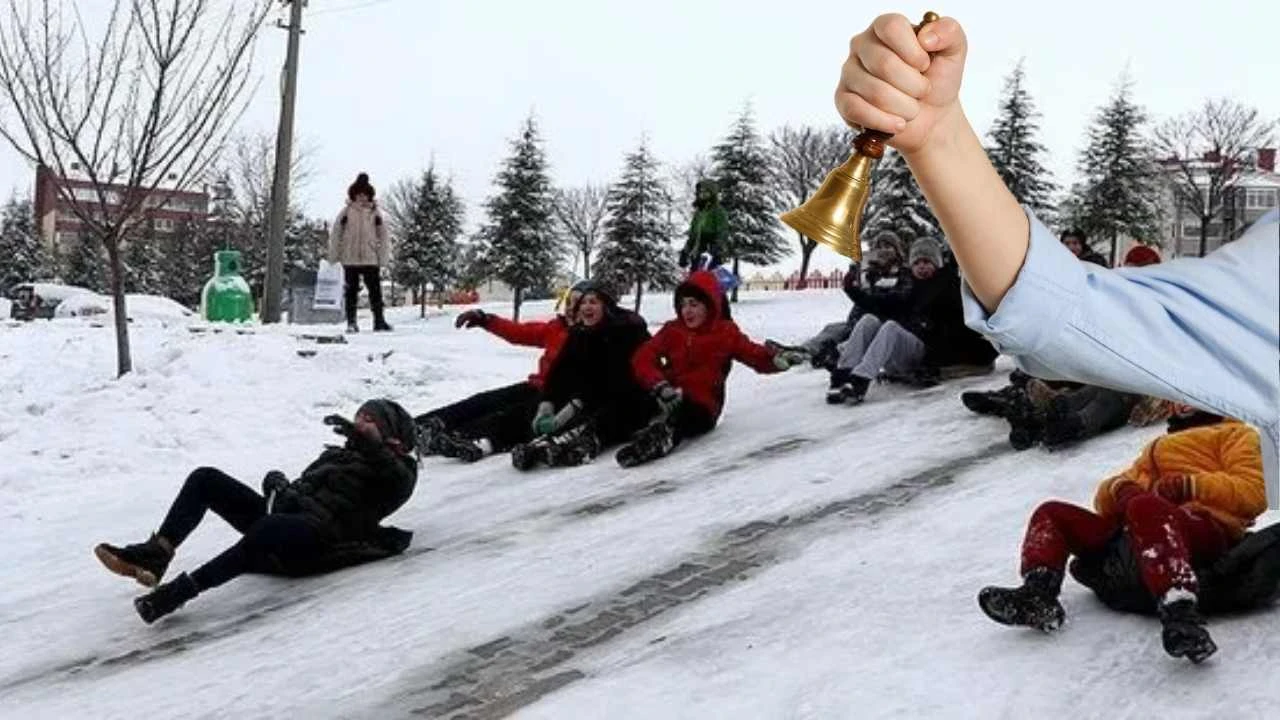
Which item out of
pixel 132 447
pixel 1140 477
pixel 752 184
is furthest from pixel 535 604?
pixel 752 184

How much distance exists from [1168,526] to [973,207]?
3016mm

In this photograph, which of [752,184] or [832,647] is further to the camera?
[752,184]

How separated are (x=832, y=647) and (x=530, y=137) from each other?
2787 cm

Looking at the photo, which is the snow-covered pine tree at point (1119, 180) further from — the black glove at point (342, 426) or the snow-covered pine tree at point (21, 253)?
the snow-covered pine tree at point (21, 253)

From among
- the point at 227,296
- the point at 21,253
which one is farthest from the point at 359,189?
the point at 21,253

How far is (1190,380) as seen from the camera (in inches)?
52.3

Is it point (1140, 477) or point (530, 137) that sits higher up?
point (530, 137)

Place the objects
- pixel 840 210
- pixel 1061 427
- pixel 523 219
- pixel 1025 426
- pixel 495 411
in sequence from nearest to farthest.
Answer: pixel 840 210 → pixel 1061 427 → pixel 1025 426 → pixel 495 411 → pixel 523 219

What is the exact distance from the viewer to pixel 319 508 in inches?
240

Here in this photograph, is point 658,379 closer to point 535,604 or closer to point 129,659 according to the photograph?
point 535,604

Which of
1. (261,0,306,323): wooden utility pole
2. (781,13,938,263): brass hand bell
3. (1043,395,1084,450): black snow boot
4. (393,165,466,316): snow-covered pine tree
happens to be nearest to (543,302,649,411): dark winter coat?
(1043,395,1084,450): black snow boot

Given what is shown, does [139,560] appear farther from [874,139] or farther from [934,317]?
[934,317]

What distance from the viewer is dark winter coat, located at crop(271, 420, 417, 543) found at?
6.13 metres

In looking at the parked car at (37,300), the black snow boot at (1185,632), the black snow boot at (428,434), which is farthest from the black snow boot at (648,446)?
the parked car at (37,300)
